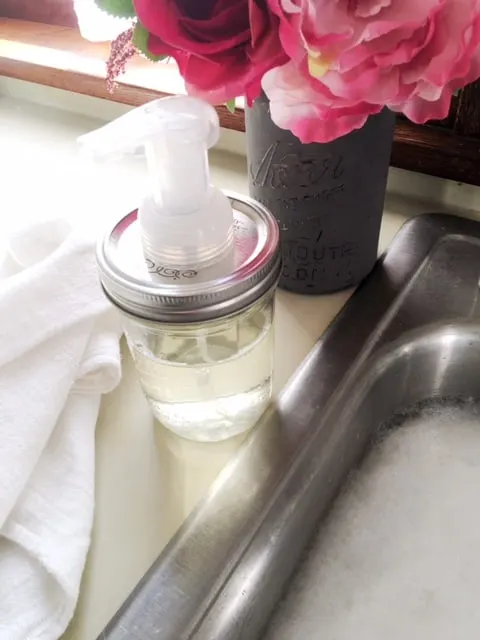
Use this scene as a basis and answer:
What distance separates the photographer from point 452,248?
0.53 m

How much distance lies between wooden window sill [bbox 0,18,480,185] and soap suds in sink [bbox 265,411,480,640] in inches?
8.5

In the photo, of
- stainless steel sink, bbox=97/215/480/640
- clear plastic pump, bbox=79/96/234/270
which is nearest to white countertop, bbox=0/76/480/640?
stainless steel sink, bbox=97/215/480/640

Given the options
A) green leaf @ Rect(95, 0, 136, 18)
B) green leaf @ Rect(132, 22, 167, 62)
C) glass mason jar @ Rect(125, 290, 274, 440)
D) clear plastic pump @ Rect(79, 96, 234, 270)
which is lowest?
glass mason jar @ Rect(125, 290, 274, 440)

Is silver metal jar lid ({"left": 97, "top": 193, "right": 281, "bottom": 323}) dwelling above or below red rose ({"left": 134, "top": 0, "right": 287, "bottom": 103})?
below

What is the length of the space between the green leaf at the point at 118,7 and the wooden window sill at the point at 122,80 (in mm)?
270

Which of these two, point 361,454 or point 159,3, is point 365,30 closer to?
point 159,3

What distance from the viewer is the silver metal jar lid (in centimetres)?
33

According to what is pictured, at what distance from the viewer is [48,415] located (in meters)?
0.37

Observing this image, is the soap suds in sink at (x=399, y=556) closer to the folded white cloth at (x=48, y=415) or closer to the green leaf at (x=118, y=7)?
the folded white cloth at (x=48, y=415)

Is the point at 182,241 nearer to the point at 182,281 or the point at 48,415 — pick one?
the point at 182,281

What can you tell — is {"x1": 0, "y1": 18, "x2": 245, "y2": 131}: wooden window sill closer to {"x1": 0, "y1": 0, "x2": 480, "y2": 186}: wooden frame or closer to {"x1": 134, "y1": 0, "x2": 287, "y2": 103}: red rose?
{"x1": 0, "y1": 0, "x2": 480, "y2": 186}: wooden frame

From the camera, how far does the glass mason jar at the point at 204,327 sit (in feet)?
1.08

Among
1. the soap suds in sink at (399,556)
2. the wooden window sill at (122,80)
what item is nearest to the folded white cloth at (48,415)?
the soap suds in sink at (399,556)

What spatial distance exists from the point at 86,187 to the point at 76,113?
17 centimetres
